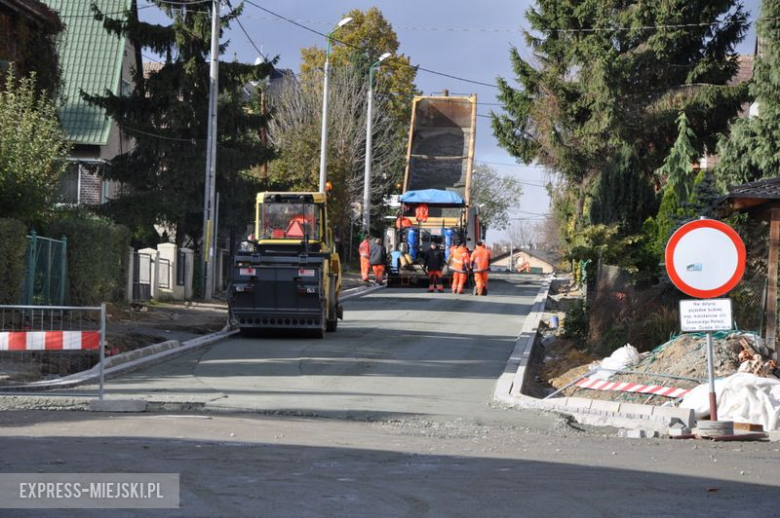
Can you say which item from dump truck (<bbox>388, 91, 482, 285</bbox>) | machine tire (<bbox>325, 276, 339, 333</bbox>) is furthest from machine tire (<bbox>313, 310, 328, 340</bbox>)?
dump truck (<bbox>388, 91, 482, 285</bbox>)

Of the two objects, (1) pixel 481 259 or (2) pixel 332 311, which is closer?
(2) pixel 332 311

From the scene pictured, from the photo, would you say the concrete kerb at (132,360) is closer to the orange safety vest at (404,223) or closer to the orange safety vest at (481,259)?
the orange safety vest at (481,259)

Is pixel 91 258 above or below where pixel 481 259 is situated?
below

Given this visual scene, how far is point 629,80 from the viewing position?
125 ft

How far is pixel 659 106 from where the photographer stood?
37.9 m

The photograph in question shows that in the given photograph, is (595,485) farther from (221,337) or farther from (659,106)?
(659,106)

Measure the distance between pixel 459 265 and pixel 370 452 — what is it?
82.3 feet

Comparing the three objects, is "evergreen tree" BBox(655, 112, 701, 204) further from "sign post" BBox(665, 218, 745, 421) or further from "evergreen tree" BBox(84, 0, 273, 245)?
"sign post" BBox(665, 218, 745, 421)

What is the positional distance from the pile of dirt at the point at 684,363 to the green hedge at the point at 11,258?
32.8 ft

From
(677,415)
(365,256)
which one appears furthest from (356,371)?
(365,256)

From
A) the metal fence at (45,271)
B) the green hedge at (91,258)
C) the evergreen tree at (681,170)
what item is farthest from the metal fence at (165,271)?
the evergreen tree at (681,170)

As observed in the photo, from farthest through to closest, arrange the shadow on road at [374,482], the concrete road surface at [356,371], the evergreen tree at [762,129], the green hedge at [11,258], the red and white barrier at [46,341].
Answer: the evergreen tree at [762,129]
the green hedge at [11,258]
the concrete road surface at [356,371]
the red and white barrier at [46,341]
the shadow on road at [374,482]

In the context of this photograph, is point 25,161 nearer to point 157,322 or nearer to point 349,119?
point 157,322

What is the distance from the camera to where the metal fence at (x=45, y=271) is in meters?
21.3
